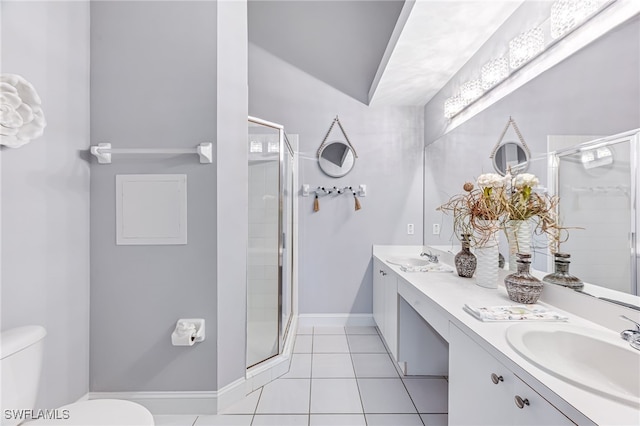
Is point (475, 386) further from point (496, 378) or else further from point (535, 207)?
point (535, 207)

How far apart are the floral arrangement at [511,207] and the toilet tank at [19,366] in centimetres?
223

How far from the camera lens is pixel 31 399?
1.23 metres

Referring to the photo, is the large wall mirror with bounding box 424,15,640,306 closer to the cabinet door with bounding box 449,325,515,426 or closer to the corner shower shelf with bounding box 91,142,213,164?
the cabinet door with bounding box 449,325,515,426

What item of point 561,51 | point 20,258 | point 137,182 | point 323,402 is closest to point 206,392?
point 323,402

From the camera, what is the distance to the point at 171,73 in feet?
5.68

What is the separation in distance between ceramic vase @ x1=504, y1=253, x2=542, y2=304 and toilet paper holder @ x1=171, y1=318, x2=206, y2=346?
5.43 feet

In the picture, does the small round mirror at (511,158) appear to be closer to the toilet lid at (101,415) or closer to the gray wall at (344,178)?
the gray wall at (344,178)

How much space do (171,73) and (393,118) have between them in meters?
2.16

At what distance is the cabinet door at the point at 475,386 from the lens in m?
0.97

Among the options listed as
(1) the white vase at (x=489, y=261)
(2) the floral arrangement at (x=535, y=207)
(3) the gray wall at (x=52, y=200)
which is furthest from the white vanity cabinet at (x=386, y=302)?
(3) the gray wall at (x=52, y=200)

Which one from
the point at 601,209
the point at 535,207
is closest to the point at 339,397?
the point at 535,207

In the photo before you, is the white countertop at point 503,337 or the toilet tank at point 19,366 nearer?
the white countertop at point 503,337

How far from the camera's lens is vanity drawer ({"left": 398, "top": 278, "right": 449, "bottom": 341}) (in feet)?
4.63

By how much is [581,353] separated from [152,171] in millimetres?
2138
